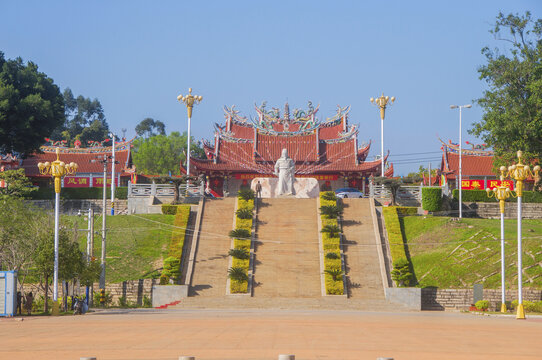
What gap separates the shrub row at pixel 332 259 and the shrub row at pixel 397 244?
2765mm

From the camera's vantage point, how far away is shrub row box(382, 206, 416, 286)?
36.0m

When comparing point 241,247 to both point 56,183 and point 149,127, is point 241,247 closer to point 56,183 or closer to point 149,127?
point 56,183

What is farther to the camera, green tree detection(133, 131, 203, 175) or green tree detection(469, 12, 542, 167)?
green tree detection(133, 131, 203, 175)

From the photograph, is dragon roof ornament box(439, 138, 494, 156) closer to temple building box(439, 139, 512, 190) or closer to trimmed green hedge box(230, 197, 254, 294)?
temple building box(439, 139, 512, 190)

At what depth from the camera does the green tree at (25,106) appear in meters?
50.4

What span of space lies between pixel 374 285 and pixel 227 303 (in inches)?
289

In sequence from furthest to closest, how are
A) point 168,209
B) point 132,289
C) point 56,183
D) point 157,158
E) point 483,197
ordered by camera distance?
point 157,158
point 483,197
point 168,209
point 132,289
point 56,183

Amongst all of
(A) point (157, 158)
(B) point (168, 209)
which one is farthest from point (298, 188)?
(A) point (157, 158)

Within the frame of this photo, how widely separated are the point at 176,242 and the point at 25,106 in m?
18.0

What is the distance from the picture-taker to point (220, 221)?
4238 centimetres

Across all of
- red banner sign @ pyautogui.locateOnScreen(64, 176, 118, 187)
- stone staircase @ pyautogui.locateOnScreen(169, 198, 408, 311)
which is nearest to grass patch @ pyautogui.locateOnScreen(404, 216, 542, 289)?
stone staircase @ pyautogui.locateOnScreen(169, 198, 408, 311)

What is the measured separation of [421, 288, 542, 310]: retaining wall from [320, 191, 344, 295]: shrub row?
164 inches

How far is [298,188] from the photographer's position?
163 ft

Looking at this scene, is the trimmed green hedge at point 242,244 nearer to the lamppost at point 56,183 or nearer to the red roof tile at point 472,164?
the lamppost at point 56,183
